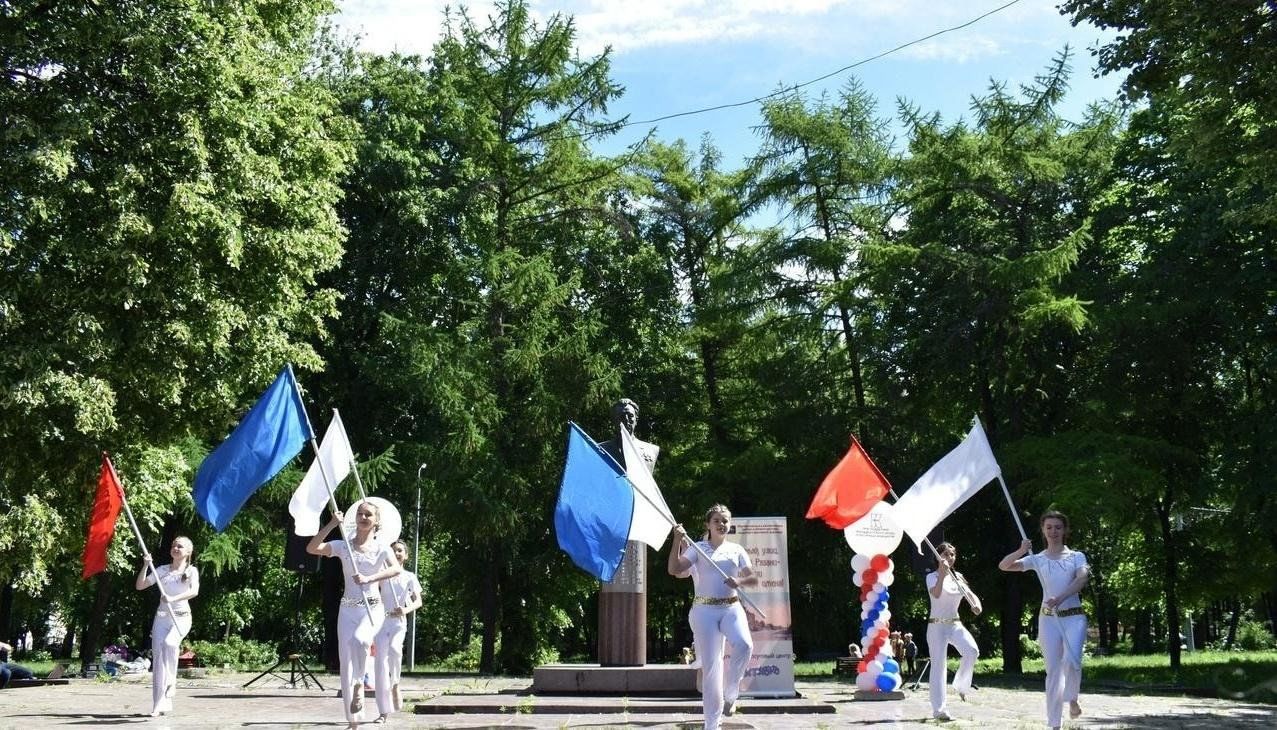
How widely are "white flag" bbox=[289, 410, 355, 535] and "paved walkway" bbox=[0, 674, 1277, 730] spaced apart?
2.02m

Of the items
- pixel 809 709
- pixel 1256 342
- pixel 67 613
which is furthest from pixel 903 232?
pixel 67 613

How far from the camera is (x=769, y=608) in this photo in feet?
49.0

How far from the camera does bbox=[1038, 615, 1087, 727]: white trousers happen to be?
10.5 metres

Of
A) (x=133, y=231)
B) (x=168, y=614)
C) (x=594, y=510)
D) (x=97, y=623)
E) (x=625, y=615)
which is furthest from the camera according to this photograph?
(x=97, y=623)

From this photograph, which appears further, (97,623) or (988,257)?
(97,623)

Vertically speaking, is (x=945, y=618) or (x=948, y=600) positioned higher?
(x=948, y=600)

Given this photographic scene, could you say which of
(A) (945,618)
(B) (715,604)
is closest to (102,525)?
(B) (715,604)

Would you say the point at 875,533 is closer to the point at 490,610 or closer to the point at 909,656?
the point at 909,656

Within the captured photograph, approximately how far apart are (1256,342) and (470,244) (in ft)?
58.4

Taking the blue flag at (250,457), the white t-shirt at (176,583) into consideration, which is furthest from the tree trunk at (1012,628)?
the blue flag at (250,457)

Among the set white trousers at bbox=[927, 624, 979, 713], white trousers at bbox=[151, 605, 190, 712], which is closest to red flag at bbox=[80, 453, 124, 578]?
white trousers at bbox=[151, 605, 190, 712]

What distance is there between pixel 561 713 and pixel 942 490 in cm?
473

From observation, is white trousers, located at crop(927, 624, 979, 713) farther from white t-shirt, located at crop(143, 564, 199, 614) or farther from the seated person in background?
the seated person in background

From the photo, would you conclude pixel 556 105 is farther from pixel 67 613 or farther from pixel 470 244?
pixel 67 613
